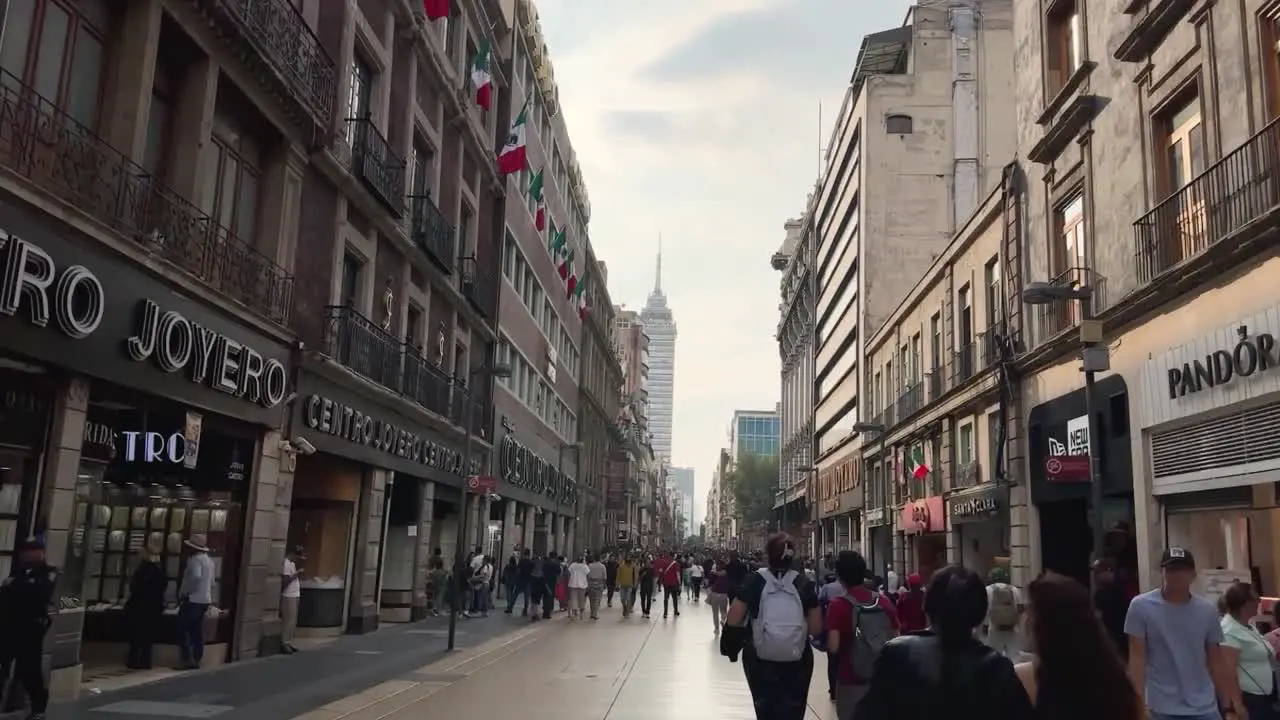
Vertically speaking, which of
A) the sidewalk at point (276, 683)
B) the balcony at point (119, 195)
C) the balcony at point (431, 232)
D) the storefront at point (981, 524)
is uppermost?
the balcony at point (431, 232)

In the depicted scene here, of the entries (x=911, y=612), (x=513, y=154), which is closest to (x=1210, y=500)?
(x=911, y=612)

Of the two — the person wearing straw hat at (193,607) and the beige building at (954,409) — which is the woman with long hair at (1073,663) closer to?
the person wearing straw hat at (193,607)

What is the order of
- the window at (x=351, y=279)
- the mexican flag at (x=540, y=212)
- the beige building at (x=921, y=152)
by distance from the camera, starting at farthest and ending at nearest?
the beige building at (x=921, y=152)
the mexican flag at (x=540, y=212)
the window at (x=351, y=279)

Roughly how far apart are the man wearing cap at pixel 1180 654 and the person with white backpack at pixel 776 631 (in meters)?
2.12

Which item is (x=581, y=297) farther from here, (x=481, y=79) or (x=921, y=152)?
(x=481, y=79)

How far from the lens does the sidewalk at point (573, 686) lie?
36.6 feet

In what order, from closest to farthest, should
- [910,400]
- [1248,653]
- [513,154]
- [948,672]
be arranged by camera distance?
[948,672] < [1248,653] < [513,154] < [910,400]

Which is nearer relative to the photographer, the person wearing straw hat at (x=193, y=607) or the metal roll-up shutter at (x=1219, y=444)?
the metal roll-up shutter at (x=1219, y=444)

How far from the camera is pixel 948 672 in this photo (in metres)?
3.65

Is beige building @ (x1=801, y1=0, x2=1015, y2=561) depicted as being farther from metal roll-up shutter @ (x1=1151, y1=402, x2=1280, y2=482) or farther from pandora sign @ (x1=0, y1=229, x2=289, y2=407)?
pandora sign @ (x1=0, y1=229, x2=289, y2=407)

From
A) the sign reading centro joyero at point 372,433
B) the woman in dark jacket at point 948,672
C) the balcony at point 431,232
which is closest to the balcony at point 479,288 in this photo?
the balcony at point 431,232

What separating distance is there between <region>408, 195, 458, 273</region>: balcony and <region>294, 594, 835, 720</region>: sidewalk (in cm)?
915

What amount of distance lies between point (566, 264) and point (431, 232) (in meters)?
26.0

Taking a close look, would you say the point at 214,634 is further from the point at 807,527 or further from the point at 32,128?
the point at 807,527
